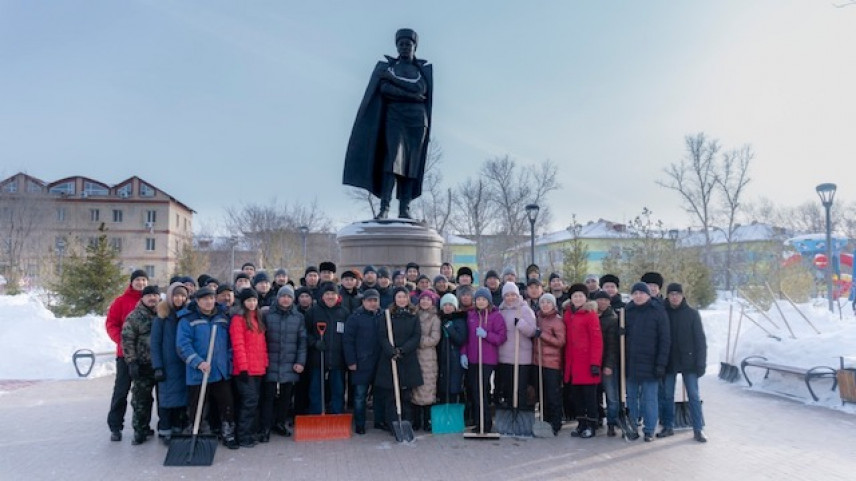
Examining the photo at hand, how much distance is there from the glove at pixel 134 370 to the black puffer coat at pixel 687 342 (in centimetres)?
554

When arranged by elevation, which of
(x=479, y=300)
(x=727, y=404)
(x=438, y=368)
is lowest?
(x=727, y=404)

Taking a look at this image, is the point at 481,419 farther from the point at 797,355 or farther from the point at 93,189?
the point at 93,189

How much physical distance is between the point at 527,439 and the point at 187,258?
23.4 m

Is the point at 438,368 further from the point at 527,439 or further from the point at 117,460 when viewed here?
the point at 117,460

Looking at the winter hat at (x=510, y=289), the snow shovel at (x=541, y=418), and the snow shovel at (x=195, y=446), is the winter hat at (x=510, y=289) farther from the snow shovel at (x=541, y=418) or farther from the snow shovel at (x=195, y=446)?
the snow shovel at (x=195, y=446)

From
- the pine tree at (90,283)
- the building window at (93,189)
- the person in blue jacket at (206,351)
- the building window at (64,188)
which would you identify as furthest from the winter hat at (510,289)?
the building window at (64,188)

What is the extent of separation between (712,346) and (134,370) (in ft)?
41.3

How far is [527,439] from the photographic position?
574 cm

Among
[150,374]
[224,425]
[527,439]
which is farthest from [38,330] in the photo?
[527,439]

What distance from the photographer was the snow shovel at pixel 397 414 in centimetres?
567

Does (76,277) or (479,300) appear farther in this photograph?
(76,277)

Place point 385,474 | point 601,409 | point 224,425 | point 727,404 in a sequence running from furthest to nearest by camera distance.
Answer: point 727,404 < point 601,409 < point 224,425 < point 385,474

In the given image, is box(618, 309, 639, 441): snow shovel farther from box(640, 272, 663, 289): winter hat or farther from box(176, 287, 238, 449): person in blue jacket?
box(176, 287, 238, 449): person in blue jacket

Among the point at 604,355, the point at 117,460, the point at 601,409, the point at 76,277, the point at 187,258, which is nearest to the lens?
the point at 117,460
